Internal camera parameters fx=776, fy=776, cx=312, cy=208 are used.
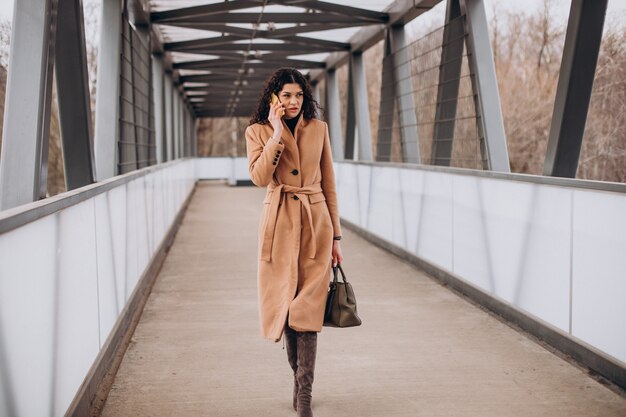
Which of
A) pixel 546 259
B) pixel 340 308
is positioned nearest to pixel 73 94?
pixel 340 308

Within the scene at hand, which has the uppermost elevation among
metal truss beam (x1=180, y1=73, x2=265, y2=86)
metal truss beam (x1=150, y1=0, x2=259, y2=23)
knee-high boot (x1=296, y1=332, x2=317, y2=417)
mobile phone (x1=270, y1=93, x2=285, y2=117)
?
metal truss beam (x1=150, y1=0, x2=259, y2=23)

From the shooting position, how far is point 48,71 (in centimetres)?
400

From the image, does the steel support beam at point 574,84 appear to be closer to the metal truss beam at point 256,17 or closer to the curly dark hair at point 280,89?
the curly dark hair at point 280,89

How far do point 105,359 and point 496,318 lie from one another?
2670mm

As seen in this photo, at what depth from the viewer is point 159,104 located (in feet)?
→ 45.9

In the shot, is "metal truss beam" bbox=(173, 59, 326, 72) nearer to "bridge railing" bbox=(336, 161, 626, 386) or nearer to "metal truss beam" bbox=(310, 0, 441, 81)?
"metal truss beam" bbox=(310, 0, 441, 81)

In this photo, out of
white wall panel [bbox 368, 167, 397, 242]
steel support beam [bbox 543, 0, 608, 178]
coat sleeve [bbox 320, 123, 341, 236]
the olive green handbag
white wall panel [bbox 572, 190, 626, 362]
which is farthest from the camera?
white wall panel [bbox 368, 167, 397, 242]

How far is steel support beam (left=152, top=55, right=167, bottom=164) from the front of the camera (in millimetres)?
13367

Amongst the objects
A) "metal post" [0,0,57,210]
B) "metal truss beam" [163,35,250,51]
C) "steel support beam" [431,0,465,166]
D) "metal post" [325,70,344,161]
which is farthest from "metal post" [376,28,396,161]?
"metal post" [0,0,57,210]

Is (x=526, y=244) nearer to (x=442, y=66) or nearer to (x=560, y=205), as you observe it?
(x=560, y=205)

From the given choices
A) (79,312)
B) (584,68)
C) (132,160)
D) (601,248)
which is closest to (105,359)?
(79,312)

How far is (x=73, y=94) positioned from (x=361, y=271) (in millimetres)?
3441

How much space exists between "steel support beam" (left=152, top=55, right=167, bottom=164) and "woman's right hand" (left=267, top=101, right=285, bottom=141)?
9.82 metres

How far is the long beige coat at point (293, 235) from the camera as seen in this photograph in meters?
3.27
